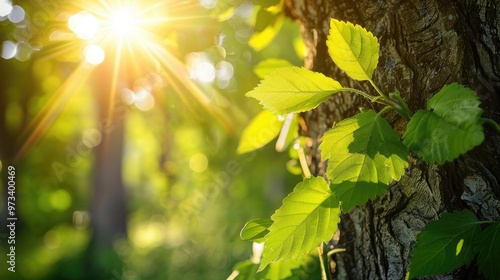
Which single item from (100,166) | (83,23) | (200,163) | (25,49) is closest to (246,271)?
(83,23)

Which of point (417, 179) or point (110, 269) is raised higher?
point (110, 269)

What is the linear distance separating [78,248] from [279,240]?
11726mm

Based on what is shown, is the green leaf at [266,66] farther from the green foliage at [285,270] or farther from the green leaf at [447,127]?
the green leaf at [447,127]

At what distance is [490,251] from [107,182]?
13448 millimetres

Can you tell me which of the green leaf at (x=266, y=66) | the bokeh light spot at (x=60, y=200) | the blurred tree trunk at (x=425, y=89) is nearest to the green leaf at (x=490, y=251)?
the blurred tree trunk at (x=425, y=89)

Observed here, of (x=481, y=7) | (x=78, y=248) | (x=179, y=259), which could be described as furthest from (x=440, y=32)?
(x=78, y=248)

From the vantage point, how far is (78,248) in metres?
11.6

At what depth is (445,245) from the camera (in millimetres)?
838

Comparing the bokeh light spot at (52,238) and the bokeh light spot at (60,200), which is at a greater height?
the bokeh light spot at (60,200)

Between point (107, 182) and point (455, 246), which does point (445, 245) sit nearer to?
point (455, 246)

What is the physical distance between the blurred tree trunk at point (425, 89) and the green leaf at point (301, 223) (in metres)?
0.23

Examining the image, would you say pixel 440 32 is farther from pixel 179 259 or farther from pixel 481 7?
pixel 179 259

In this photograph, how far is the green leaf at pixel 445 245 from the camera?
0.83 m

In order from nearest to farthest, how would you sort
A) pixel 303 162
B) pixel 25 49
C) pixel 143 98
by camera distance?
1. pixel 303 162
2. pixel 25 49
3. pixel 143 98
